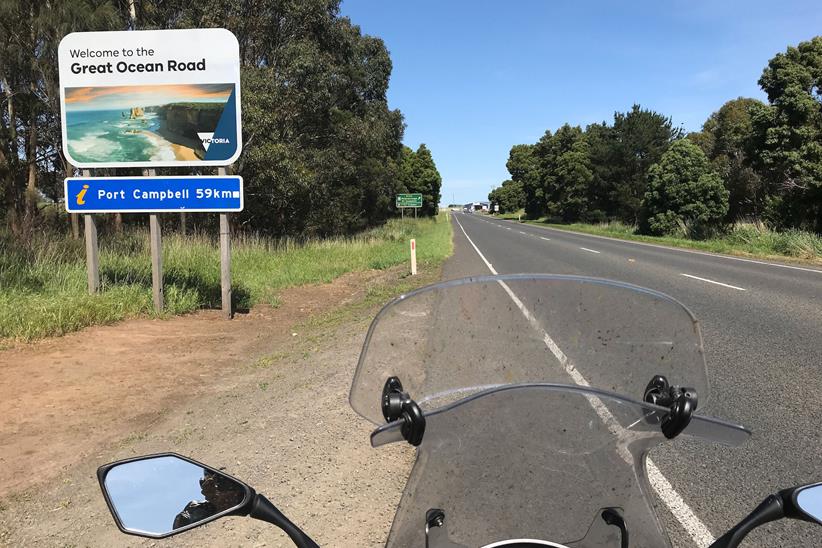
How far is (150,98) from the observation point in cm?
996

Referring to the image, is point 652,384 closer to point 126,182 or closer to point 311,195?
point 126,182

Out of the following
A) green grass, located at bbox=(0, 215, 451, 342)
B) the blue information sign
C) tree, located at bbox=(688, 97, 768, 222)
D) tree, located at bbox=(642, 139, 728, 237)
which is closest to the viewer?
green grass, located at bbox=(0, 215, 451, 342)

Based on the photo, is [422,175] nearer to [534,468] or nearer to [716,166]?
[716,166]

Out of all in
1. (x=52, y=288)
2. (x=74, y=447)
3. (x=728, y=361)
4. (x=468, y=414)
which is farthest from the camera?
(x=52, y=288)

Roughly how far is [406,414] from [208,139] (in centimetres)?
957

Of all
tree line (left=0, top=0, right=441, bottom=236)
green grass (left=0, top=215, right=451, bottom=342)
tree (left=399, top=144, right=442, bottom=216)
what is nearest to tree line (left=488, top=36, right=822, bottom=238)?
green grass (left=0, top=215, right=451, bottom=342)

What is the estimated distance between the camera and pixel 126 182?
9.80 metres

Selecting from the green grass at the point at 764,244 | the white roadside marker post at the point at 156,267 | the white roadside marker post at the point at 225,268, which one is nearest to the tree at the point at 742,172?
the green grass at the point at 764,244

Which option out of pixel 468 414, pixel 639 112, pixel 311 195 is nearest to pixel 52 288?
pixel 468 414

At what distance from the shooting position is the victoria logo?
10.0 m

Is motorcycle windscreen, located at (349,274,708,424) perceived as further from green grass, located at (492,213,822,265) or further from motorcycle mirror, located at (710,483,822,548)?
green grass, located at (492,213,822,265)

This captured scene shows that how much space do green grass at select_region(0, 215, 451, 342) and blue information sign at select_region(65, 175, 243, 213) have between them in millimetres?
1443

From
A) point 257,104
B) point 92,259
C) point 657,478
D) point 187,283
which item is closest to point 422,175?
point 257,104

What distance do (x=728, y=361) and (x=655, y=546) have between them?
18.6 ft
